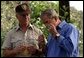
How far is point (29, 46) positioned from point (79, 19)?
491 cm

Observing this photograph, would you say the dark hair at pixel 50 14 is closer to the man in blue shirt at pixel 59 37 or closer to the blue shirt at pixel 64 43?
the man in blue shirt at pixel 59 37

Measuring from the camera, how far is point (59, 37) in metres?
5.00

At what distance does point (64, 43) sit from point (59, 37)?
0.11 m

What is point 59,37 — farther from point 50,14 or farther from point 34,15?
point 34,15

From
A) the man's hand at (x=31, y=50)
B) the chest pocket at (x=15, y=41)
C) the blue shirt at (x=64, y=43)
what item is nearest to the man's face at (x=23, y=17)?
the chest pocket at (x=15, y=41)

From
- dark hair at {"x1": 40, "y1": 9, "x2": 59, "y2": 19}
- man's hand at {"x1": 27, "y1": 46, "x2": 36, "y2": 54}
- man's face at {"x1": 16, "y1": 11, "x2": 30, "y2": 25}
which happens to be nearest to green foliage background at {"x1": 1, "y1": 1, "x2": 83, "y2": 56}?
man's face at {"x1": 16, "y1": 11, "x2": 30, "y2": 25}

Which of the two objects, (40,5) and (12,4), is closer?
(40,5)

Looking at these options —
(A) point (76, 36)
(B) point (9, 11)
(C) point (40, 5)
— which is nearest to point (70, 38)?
(A) point (76, 36)

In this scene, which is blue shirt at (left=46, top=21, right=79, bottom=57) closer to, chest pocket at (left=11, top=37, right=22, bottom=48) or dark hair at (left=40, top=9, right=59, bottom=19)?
dark hair at (left=40, top=9, right=59, bottom=19)

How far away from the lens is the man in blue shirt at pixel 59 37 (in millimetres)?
4977

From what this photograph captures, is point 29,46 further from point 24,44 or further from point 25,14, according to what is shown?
point 25,14

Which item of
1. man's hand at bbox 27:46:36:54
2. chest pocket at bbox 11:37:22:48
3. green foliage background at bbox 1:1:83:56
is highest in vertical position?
green foliage background at bbox 1:1:83:56

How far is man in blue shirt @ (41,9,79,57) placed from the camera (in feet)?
16.3

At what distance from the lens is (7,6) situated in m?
10.3
